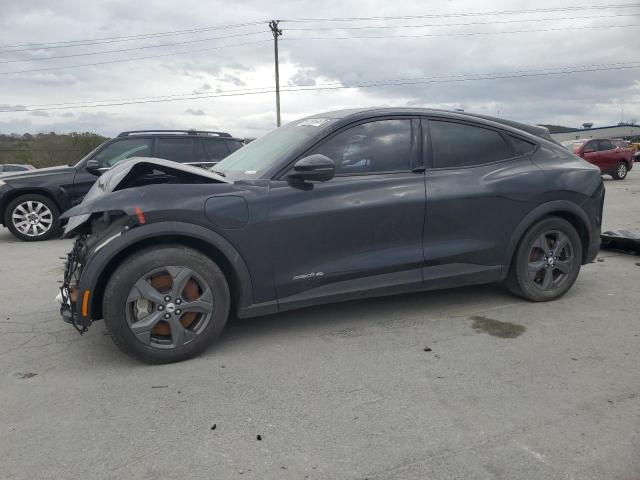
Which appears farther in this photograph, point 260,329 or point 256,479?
point 260,329

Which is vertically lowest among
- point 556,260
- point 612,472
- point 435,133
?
point 612,472

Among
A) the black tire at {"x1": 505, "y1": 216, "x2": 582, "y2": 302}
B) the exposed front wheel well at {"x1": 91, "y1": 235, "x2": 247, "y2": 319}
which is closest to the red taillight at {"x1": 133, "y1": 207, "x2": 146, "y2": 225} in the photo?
the exposed front wheel well at {"x1": 91, "y1": 235, "x2": 247, "y2": 319}

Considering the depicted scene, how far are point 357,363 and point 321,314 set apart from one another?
40.0 inches

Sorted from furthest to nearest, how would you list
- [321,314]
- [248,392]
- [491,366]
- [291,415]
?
[321,314]
[491,366]
[248,392]
[291,415]

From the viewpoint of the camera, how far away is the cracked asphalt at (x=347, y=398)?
7.75ft

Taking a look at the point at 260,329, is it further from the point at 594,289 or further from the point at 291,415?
the point at 594,289

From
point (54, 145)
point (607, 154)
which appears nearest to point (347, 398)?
point (607, 154)

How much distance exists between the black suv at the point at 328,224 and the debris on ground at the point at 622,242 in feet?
6.46

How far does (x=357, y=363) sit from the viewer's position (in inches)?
134

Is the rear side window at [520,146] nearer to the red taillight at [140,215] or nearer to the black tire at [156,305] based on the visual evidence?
the black tire at [156,305]

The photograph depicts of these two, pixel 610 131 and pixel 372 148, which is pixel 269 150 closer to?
pixel 372 148

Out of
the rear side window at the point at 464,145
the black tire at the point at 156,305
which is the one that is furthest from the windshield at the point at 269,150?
the rear side window at the point at 464,145

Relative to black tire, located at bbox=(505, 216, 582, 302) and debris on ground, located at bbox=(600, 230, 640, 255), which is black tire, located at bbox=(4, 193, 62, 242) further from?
debris on ground, located at bbox=(600, 230, 640, 255)

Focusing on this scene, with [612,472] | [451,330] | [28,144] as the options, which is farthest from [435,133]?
[28,144]
